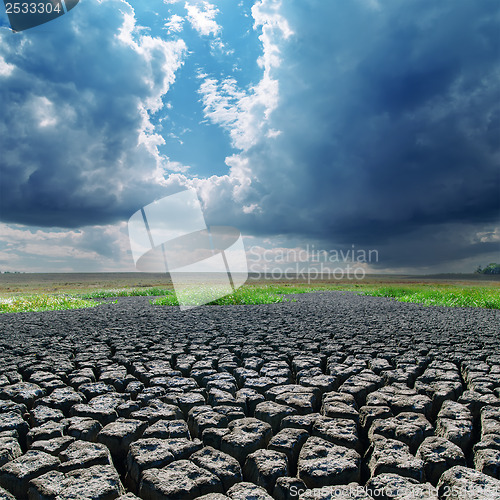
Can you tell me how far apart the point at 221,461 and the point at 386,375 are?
2.24m

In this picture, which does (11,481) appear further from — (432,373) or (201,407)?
(432,373)

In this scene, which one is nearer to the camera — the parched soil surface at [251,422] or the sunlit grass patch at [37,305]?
the parched soil surface at [251,422]

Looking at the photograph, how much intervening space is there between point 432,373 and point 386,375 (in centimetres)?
51

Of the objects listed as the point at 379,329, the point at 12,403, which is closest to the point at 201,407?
the point at 12,403

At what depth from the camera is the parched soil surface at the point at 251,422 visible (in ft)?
6.38

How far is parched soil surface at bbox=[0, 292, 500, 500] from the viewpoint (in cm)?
195

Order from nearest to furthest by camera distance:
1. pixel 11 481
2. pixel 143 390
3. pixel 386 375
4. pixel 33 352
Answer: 1. pixel 11 481
2. pixel 143 390
3. pixel 386 375
4. pixel 33 352

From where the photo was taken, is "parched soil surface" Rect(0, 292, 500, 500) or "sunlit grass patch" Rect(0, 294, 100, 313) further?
"sunlit grass patch" Rect(0, 294, 100, 313)

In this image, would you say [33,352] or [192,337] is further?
[192,337]

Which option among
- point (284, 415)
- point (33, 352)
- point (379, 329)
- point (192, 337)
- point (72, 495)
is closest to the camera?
point (72, 495)

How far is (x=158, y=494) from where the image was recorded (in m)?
1.84

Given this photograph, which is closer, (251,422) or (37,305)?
(251,422)

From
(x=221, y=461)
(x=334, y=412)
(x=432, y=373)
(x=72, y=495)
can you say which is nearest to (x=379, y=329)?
(x=432, y=373)

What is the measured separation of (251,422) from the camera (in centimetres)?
257
